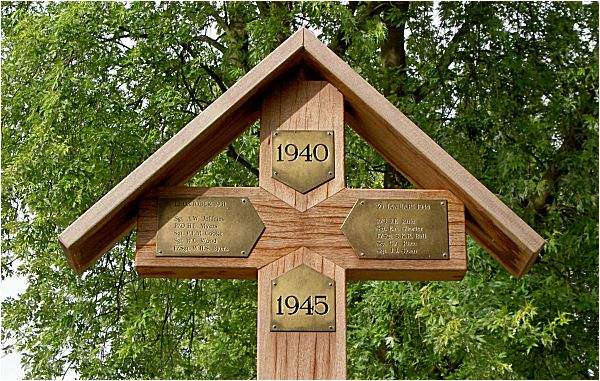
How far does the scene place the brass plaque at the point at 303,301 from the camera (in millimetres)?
3018

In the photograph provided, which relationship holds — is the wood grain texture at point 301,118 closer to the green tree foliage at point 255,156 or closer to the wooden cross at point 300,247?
the wooden cross at point 300,247

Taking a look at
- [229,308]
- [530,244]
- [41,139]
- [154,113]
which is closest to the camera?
[530,244]

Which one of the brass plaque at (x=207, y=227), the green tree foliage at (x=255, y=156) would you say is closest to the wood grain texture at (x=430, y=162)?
→ the brass plaque at (x=207, y=227)

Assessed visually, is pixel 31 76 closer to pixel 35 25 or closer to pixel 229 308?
pixel 35 25

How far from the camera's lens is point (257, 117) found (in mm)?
3318

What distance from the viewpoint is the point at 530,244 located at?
3.10 meters

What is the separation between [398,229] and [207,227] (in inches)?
23.7

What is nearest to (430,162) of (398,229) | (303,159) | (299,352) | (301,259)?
(398,229)

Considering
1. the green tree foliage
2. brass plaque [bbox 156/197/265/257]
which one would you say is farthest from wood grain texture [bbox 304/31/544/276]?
the green tree foliage

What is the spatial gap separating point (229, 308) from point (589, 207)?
3097mm

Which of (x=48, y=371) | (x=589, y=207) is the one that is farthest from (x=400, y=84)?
(x=48, y=371)

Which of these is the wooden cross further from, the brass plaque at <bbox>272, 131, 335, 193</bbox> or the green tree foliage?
the green tree foliage

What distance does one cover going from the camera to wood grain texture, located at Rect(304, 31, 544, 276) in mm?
3098

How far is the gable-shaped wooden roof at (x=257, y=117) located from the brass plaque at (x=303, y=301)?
0.49m
